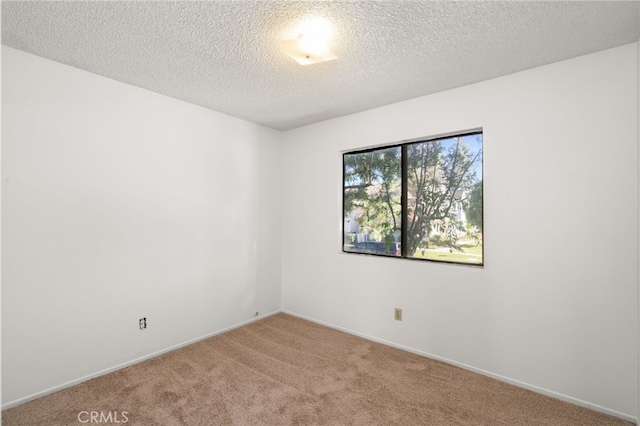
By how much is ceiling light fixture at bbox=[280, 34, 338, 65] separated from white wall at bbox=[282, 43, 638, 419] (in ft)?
4.55

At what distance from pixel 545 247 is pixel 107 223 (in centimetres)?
364

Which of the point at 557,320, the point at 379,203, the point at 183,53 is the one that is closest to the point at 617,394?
the point at 557,320

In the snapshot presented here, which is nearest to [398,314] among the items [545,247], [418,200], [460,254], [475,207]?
[460,254]

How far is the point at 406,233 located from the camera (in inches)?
128

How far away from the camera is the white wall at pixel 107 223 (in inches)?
86.2

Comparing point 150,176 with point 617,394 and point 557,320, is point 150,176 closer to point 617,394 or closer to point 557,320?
point 557,320

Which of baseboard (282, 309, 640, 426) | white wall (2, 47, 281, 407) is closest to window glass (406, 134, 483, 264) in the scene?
baseboard (282, 309, 640, 426)

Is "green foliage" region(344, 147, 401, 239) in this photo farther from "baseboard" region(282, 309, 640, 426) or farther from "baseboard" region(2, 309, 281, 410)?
"baseboard" region(2, 309, 281, 410)

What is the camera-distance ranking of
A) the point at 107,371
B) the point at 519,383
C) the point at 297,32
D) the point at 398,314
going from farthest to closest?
1. the point at 398,314
2. the point at 107,371
3. the point at 519,383
4. the point at 297,32

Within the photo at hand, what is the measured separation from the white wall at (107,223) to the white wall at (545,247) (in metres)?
1.94

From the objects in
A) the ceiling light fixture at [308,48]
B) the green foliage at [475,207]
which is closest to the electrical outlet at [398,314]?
the green foliage at [475,207]

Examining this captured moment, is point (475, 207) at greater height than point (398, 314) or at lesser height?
greater

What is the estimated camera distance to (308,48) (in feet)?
6.41

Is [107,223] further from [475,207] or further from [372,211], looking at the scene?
[475,207]
